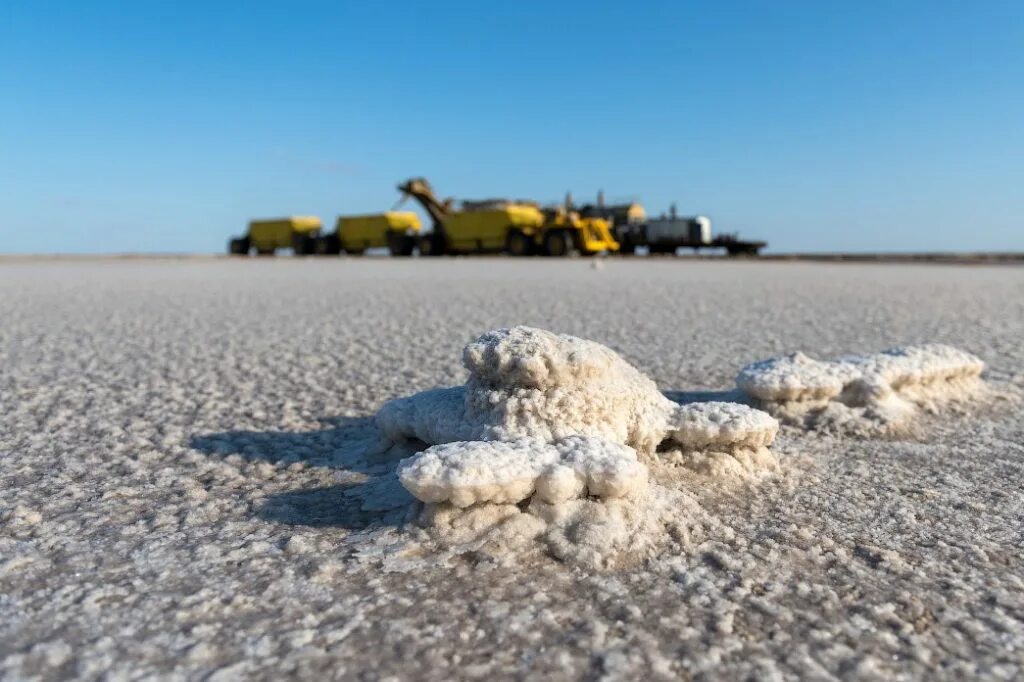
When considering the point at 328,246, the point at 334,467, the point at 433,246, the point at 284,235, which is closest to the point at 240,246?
the point at 284,235

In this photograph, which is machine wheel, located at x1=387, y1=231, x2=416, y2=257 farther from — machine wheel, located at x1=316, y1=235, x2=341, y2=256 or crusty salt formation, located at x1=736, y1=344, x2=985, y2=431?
crusty salt formation, located at x1=736, y1=344, x2=985, y2=431

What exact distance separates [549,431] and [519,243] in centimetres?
1906

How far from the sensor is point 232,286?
884 cm

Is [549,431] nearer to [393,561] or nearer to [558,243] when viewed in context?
[393,561]

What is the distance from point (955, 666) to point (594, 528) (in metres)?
0.57

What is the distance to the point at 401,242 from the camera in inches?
904

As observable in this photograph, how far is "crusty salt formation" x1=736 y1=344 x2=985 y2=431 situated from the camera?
2.34m

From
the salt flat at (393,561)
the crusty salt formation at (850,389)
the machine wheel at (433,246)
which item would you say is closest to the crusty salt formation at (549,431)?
the salt flat at (393,561)

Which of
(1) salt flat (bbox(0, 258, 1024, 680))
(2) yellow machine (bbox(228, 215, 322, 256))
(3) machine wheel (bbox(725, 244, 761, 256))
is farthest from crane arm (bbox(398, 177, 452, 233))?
(1) salt flat (bbox(0, 258, 1024, 680))

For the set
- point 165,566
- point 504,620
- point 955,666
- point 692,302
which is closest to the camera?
point 955,666

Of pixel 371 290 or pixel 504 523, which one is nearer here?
pixel 504 523

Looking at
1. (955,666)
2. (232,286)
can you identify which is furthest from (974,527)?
(232,286)

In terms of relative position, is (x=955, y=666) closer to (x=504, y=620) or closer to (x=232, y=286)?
(x=504, y=620)

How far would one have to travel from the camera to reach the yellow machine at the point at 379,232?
2298 centimetres
